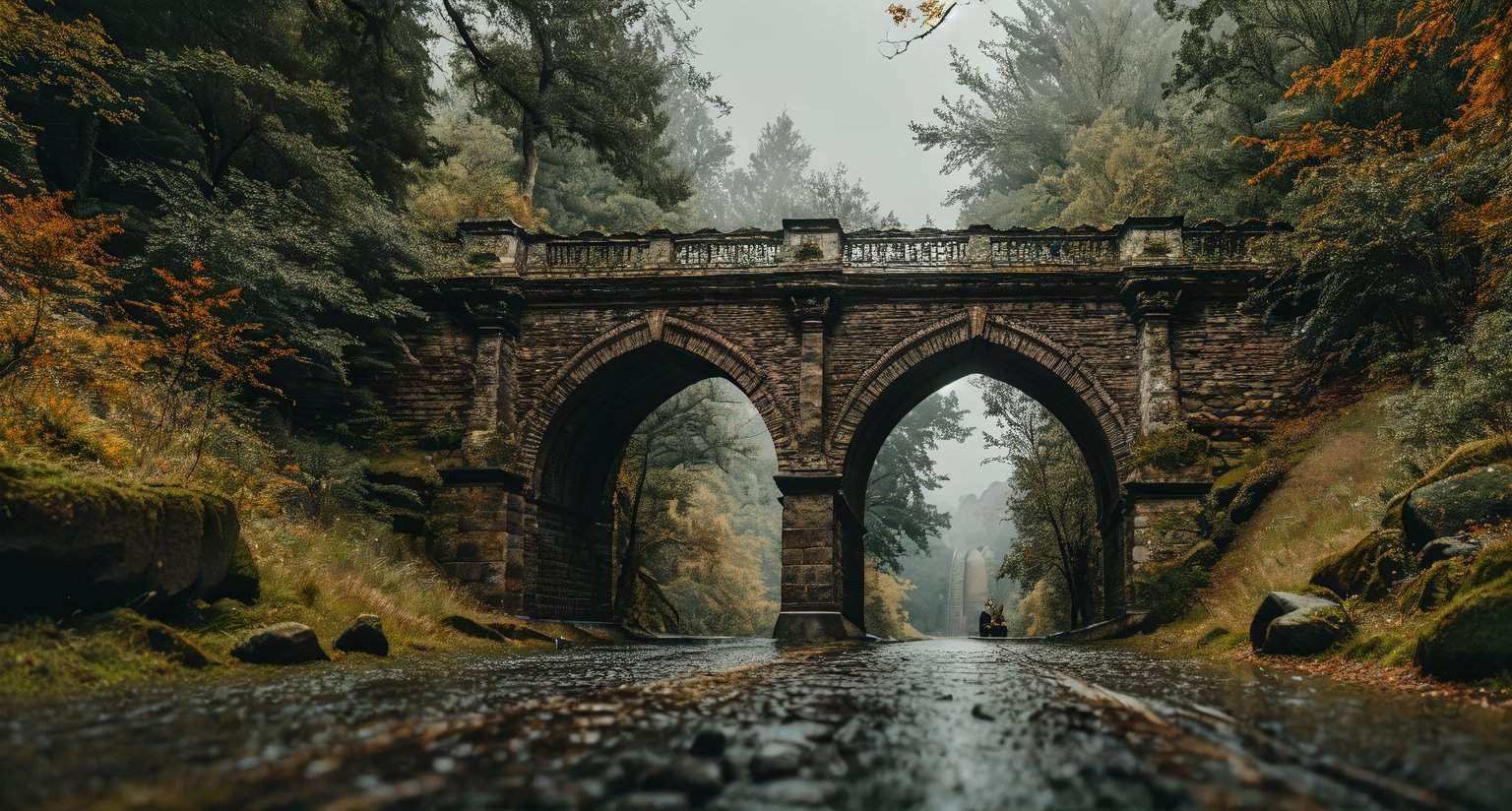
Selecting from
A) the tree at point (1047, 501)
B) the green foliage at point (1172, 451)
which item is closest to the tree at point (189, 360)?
the green foliage at point (1172, 451)

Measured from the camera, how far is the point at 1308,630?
22.0ft

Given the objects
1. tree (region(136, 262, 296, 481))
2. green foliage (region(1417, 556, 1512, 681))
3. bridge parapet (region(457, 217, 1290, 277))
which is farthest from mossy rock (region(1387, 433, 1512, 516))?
tree (region(136, 262, 296, 481))

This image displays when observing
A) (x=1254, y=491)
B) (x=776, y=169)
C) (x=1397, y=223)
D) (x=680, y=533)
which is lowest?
(x=680, y=533)

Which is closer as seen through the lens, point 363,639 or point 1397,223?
point 363,639

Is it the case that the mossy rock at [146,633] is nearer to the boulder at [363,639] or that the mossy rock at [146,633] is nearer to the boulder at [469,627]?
the boulder at [363,639]

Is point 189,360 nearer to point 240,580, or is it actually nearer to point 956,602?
point 240,580

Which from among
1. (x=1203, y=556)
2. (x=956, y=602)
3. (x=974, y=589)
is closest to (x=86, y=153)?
(x=1203, y=556)

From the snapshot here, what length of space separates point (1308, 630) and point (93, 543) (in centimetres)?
845

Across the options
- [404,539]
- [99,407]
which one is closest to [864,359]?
[404,539]

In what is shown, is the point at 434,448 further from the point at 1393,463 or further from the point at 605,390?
the point at 1393,463

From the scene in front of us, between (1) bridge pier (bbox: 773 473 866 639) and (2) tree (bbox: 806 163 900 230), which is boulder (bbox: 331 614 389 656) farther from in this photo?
(2) tree (bbox: 806 163 900 230)

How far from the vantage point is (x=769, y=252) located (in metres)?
16.8

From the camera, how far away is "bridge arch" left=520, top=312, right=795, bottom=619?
16.1 metres

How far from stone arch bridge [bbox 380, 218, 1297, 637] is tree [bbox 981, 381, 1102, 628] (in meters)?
8.90
